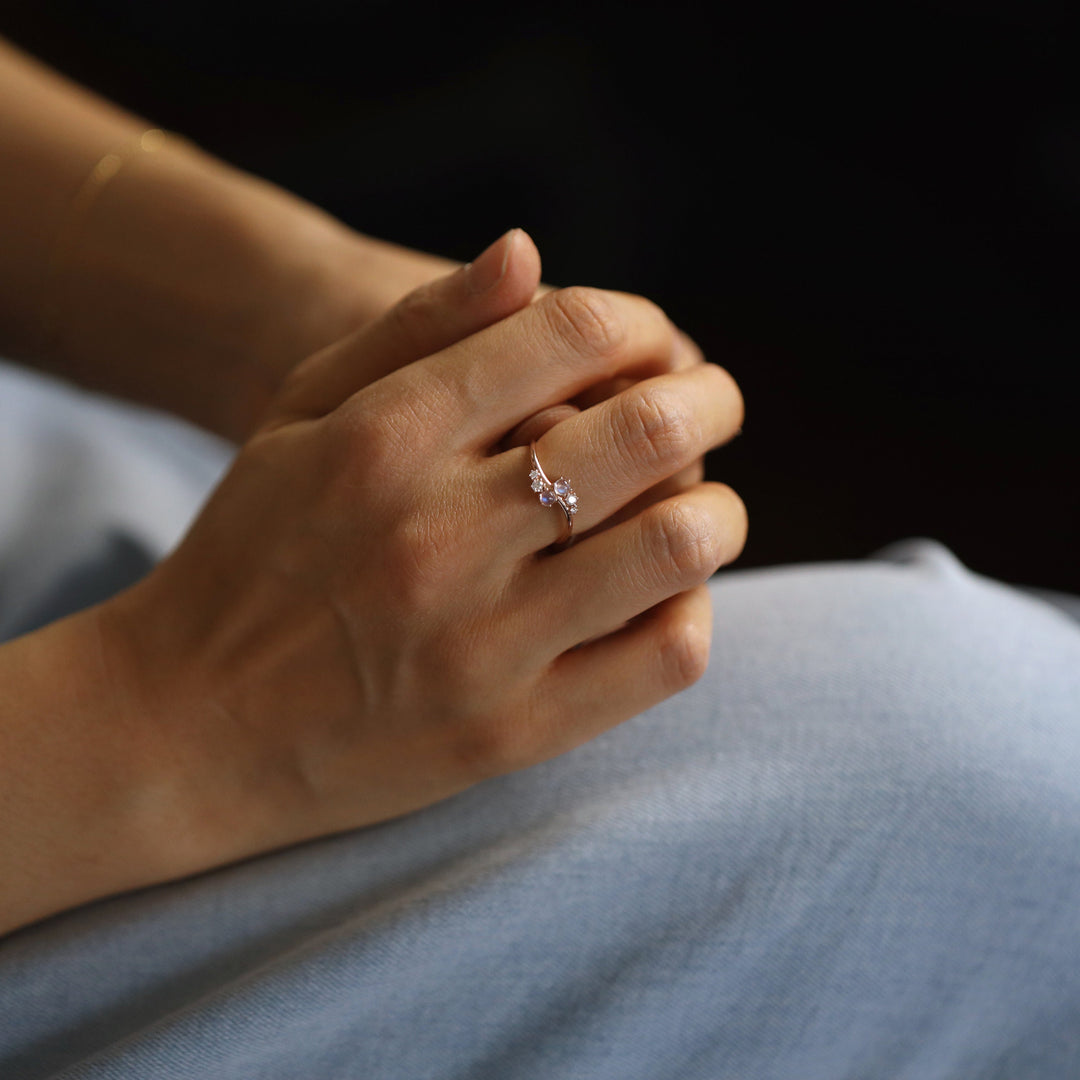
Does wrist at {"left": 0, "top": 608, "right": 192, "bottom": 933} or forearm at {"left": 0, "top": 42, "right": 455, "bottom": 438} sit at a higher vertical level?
Result: forearm at {"left": 0, "top": 42, "right": 455, "bottom": 438}

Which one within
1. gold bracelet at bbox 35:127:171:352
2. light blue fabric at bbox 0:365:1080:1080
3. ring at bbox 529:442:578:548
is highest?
gold bracelet at bbox 35:127:171:352

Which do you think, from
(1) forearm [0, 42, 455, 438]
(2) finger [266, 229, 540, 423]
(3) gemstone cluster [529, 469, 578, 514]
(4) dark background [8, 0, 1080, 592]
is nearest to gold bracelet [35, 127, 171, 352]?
(1) forearm [0, 42, 455, 438]

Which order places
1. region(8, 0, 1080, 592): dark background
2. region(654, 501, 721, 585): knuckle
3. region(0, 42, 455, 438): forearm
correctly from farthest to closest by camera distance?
region(8, 0, 1080, 592): dark background
region(0, 42, 455, 438): forearm
region(654, 501, 721, 585): knuckle

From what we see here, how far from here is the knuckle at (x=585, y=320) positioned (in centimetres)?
52

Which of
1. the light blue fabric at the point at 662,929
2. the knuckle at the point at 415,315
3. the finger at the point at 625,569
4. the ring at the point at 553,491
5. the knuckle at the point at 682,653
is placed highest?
the knuckle at the point at 415,315

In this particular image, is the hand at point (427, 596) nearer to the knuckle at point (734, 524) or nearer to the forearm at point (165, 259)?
the knuckle at point (734, 524)

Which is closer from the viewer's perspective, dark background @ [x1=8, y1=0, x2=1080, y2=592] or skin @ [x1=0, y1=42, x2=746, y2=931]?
skin @ [x1=0, y1=42, x2=746, y2=931]

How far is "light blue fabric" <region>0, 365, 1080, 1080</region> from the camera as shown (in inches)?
19.6

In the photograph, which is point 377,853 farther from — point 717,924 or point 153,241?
point 153,241

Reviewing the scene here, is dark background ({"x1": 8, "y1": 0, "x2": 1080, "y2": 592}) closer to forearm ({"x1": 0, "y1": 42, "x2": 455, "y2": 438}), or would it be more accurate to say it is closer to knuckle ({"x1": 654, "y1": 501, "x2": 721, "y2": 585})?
forearm ({"x1": 0, "y1": 42, "x2": 455, "y2": 438})

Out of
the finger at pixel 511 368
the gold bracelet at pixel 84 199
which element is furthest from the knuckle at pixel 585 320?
the gold bracelet at pixel 84 199

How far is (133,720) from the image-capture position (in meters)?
0.53

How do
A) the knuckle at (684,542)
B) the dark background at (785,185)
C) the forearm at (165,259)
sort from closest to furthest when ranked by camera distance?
the knuckle at (684,542) < the forearm at (165,259) < the dark background at (785,185)

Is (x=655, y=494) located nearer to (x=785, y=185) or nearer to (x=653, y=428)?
(x=653, y=428)
